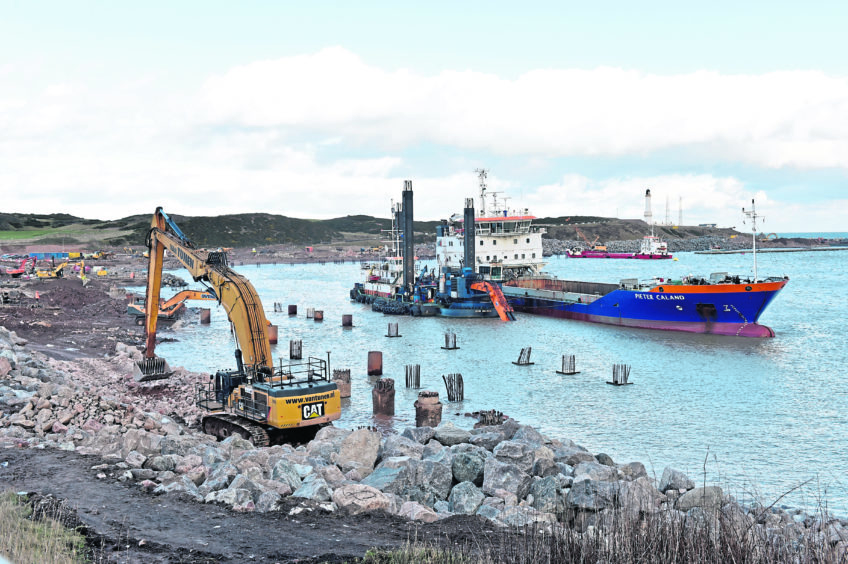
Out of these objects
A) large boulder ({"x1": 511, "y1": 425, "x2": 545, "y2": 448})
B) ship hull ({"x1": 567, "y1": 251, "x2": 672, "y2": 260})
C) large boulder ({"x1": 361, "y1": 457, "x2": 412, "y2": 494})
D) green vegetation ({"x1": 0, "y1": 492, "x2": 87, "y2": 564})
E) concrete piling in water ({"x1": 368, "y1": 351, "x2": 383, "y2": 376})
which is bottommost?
concrete piling in water ({"x1": 368, "y1": 351, "x2": 383, "y2": 376})

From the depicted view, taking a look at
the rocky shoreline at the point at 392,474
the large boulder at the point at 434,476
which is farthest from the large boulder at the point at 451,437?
the large boulder at the point at 434,476

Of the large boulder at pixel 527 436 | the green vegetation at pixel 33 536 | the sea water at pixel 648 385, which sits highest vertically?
the green vegetation at pixel 33 536

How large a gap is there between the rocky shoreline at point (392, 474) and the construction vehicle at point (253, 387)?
63 centimetres

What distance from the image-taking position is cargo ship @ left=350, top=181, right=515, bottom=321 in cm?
5522

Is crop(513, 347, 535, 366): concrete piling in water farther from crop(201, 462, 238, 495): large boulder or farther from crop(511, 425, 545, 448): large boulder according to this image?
crop(201, 462, 238, 495): large boulder

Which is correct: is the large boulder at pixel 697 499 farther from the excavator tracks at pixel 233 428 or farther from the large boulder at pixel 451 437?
the excavator tracks at pixel 233 428

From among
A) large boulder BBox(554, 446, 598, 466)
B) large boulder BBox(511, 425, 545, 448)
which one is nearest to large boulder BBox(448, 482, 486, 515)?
large boulder BBox(554, 446, 598, 466)

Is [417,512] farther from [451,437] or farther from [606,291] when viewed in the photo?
[606,291]

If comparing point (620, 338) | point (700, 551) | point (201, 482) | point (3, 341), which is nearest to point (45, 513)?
point (201, 482)

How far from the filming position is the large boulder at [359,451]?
15.0m

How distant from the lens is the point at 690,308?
4534cm

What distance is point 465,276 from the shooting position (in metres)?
55.9

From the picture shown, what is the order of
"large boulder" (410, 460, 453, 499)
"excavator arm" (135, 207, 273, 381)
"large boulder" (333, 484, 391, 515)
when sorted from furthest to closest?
"excavator arm" (135, 207, 273, 381) < "large boulder" (410, 460, 453, 499) < "large boulder" (333, 484, 391, 515)

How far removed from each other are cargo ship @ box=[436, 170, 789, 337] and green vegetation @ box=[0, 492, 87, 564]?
40895 mm
